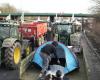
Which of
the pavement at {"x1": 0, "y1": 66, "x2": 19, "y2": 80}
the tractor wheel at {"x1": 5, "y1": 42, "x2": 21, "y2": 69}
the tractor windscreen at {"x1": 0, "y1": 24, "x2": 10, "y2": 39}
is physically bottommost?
the pavement at {"x1": 0, "y1": 66, "x2": 19, "y2": 80}

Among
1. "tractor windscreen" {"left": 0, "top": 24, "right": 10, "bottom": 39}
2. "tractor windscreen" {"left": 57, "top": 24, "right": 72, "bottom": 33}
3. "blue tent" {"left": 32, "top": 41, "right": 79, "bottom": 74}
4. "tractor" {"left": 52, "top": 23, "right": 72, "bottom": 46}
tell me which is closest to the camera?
"blue tent" {"left": 32, "top": 41, "right": 79, "bottom": 74}

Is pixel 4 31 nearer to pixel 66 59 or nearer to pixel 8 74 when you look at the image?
pixel 8 74

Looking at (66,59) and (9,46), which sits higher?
(9,46)

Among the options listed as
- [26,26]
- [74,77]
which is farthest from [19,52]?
[26,26]

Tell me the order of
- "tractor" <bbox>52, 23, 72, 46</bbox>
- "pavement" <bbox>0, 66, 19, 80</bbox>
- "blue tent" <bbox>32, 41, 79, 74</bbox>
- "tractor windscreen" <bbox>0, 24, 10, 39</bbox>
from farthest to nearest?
"tractor" <bbox>52, 23, 72, 46</bbox>, "tractor windscreen" <bbox>0, 24, 10, 39</bbox>, "blue tent" <bbox>32, 41, 79, 74</bbox>, "pavement" <bbox>0, 66, 19, 80</bbox>

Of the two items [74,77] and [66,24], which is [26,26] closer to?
[66,24]

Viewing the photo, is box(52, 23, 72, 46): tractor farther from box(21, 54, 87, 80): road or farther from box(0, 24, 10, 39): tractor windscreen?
box(21, 54, 87, 80): road

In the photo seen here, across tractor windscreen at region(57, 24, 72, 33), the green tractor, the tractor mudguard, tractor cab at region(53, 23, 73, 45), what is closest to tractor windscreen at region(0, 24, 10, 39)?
the green tractor

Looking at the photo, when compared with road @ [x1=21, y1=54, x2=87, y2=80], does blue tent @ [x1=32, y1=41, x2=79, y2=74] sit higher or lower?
higher

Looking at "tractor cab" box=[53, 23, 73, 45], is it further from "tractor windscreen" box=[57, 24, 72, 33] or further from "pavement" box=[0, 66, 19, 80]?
"pavement" box=[0, 66, 19, 80]

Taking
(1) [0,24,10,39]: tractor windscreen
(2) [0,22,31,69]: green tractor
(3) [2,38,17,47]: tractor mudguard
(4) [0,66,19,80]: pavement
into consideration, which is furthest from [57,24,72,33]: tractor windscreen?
(4) [0,66,19,80]: pavement

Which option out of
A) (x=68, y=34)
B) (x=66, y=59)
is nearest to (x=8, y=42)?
(x=66, y=59)

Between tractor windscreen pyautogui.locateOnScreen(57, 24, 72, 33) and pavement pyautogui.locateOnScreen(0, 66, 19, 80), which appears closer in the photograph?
pavement pyautogui.locateOnScreen(0, 66, 19, 80)

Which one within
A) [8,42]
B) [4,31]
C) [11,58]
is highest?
[4,31]
